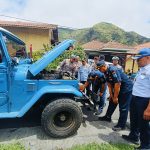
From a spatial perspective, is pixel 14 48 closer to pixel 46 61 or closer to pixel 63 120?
pixel 46 61

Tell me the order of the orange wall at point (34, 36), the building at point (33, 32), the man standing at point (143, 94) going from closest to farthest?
the man standing at point (143, 94) < the building at point (33, 32) < the orange wall at point (34, 36)

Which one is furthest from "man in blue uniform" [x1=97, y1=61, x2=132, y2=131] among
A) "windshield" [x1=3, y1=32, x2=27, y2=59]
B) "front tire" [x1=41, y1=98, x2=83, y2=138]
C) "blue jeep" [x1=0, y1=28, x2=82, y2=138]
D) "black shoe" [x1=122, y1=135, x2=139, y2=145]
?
"windshield" [x1=3, y1=32, x2=27, y2=59]

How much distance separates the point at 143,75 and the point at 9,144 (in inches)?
103

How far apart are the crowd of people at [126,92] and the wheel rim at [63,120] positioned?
81 centimetres

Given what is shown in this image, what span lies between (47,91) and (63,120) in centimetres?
72

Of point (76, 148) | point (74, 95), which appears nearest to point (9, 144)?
point (76, 148)

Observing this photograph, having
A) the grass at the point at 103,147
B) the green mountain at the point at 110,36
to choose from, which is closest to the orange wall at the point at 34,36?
the grass at the point at 103,147

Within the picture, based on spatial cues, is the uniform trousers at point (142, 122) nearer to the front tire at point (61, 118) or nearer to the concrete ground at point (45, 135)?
the concrete ground at point (45, 135)

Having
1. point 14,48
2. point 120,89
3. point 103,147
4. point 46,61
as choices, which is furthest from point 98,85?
point 14,48

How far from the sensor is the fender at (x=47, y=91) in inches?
180

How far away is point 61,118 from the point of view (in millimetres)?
4887

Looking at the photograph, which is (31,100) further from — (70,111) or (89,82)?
(89,82)

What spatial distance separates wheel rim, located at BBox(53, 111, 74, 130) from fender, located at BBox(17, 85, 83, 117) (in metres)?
0.44

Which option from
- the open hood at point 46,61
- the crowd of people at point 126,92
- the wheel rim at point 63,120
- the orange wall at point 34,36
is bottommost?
the wheel rim at point 63,120
